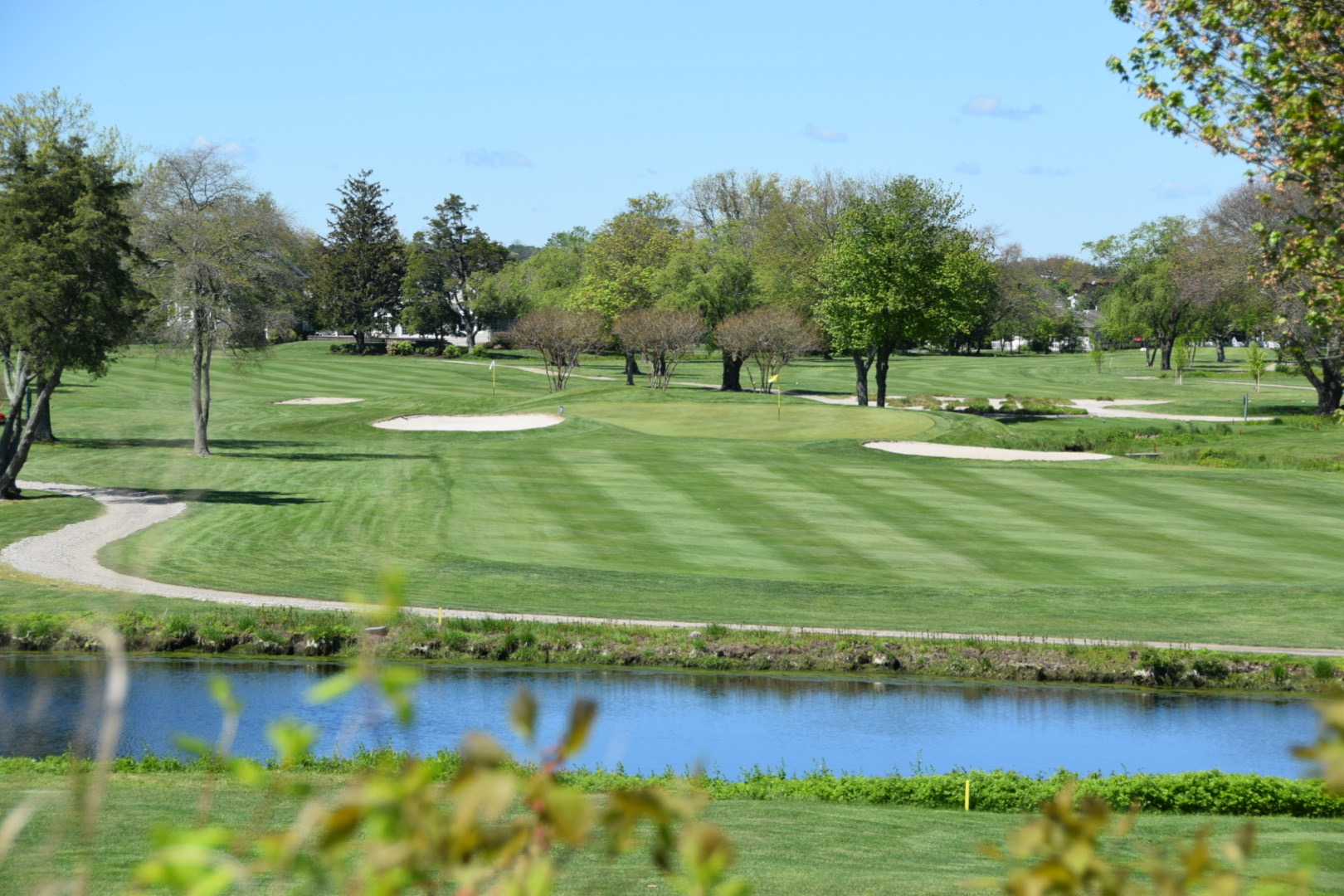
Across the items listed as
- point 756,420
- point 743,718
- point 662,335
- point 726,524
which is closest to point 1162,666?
point 743,718

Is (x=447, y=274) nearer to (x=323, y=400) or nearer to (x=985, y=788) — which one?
(x=323, y=400)

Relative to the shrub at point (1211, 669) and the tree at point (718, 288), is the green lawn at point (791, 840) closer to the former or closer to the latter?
the shrub at point (1211, 669)

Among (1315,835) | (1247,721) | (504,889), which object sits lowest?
(1247,721)

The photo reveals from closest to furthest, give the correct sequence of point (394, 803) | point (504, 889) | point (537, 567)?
point (394, 803) < point (504, 889) < point (537, 567)

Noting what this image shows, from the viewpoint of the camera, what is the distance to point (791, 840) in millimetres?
12859

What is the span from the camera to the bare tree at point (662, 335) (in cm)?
7819

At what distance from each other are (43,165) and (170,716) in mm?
19969

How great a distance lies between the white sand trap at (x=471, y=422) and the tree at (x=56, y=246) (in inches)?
853

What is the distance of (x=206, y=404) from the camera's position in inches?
1852

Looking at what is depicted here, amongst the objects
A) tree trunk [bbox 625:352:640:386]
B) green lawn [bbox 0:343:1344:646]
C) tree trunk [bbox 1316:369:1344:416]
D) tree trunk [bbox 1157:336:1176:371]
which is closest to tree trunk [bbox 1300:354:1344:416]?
tree trunk [bbox 1316:369:1344:416]

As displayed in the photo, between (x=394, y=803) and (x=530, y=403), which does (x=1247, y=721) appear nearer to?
(x=394, y=803)

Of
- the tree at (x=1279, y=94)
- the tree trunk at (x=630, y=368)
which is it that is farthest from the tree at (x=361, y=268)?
the tree at (x=1279, y=94)

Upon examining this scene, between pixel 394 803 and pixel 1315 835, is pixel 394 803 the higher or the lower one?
the higher one

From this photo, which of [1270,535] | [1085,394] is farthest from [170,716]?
[1085,394]
